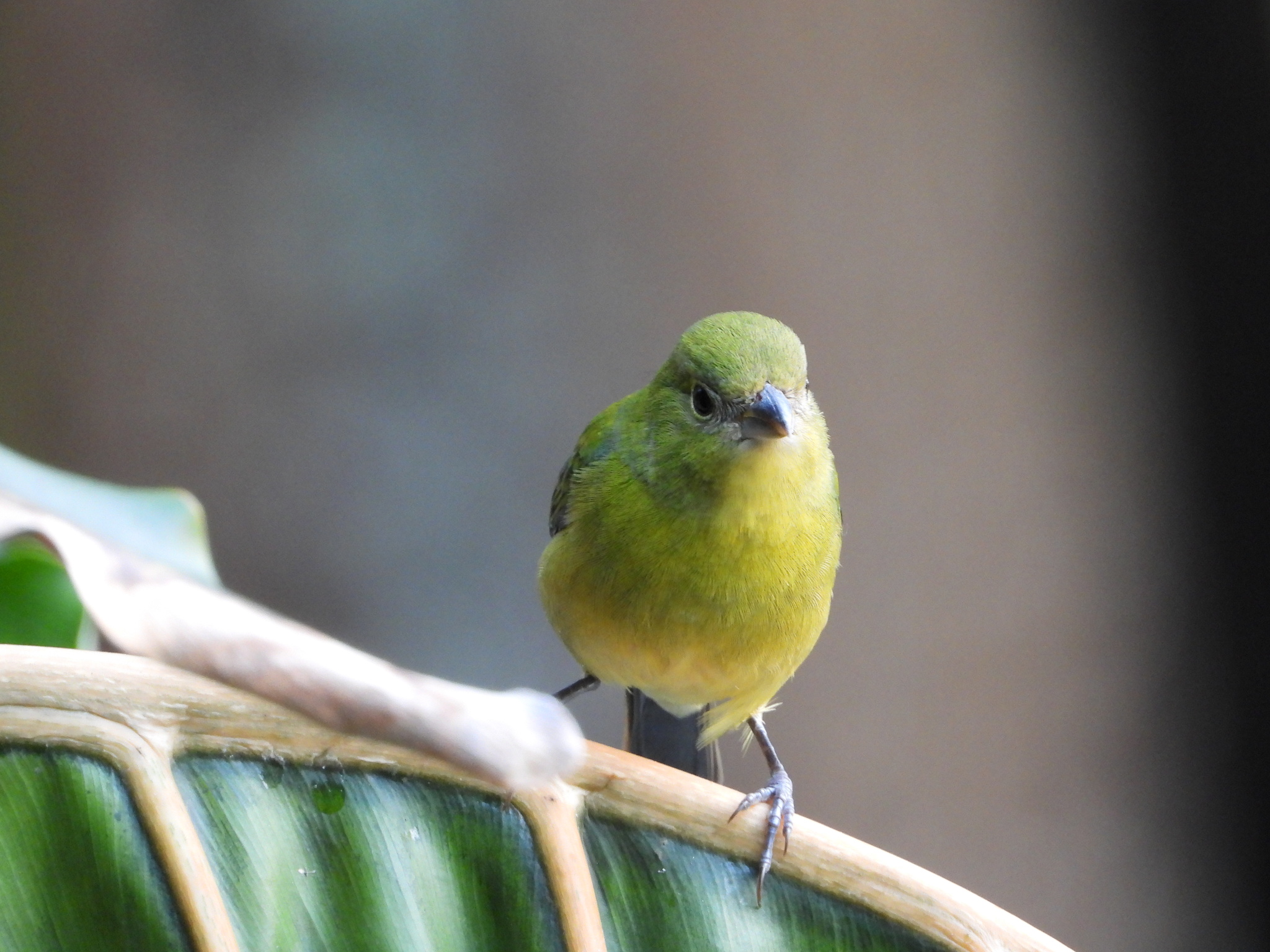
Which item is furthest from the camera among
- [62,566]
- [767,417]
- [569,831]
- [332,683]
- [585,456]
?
[585,456]

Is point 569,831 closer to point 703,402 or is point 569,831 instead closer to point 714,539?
point 714,539

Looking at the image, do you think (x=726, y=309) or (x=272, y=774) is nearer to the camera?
(x=272, y=774)

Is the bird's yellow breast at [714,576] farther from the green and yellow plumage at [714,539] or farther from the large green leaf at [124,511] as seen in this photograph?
the large green leaf at [124,511]

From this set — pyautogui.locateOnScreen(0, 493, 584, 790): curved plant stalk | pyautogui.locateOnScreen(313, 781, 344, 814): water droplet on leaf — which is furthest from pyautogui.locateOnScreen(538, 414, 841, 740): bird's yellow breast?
pyautogui.locateOnScreen(0, 493, 584, 790): curved plant stalk

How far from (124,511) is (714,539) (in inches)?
33.6

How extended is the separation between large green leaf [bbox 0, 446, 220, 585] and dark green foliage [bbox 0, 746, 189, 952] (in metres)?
0.16

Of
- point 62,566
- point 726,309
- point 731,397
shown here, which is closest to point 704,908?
point 62,566

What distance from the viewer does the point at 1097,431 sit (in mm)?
4234

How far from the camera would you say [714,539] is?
1.76m

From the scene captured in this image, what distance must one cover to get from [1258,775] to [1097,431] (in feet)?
4.31

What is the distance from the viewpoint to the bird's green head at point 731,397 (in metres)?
1.73

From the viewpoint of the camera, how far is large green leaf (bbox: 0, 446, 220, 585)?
0.83m

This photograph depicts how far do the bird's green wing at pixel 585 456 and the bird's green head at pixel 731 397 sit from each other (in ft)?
0.68

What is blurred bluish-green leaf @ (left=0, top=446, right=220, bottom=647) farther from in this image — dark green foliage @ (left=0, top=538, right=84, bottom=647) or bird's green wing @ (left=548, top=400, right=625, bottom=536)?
bird's green wing @ (left=548, top=400, right=625, bottom=536)
